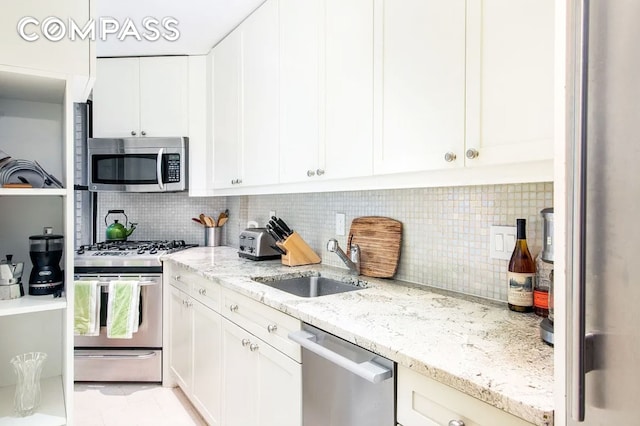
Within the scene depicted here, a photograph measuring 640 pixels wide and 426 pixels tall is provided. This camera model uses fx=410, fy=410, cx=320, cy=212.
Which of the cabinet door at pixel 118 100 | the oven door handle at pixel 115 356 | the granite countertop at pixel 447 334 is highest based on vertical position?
the cabinet door at pixel 118 100

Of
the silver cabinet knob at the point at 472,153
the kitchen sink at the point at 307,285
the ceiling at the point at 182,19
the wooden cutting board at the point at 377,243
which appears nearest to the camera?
the silver cabinet knob at the point at 472,153

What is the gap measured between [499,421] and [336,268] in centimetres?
146

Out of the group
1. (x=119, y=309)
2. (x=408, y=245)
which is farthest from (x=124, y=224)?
(x=408, y=245)

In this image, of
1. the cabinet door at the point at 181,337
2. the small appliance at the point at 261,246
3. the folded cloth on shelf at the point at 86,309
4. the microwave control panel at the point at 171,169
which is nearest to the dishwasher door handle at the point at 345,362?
the small appliance at the point at 261,246

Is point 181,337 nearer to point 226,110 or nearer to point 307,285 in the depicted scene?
point 307,285

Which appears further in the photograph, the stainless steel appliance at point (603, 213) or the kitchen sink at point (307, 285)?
the kitchen sink at point (307, 285)

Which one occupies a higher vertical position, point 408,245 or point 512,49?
point 512,49

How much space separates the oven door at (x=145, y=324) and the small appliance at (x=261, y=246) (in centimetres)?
73

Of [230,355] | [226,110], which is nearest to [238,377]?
[230,355]

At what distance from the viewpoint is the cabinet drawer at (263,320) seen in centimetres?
146

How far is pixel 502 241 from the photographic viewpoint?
4.85ft

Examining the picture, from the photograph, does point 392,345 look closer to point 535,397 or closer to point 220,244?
point 535,397

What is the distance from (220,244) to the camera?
11.4 feet

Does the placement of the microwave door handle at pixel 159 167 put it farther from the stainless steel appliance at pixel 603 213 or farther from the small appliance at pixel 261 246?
the stainless steel appliance at pixel 603 213
